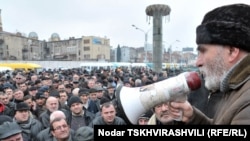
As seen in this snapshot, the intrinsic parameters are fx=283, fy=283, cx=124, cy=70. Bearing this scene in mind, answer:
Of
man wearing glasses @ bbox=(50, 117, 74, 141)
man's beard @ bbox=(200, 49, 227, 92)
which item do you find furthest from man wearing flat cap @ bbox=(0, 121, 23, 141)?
man's beard @ bbox=(200, 49, 227, 92)

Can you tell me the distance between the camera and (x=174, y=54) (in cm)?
10744

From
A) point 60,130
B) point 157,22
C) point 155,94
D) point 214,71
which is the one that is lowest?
point 60,130

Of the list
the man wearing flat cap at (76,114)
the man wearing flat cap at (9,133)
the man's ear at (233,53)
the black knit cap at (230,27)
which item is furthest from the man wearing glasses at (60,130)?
the man's ear at (233,53)

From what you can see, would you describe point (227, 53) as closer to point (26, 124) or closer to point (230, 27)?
point (230, 27)

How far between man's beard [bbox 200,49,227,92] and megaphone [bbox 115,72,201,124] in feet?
0.56

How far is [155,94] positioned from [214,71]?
1.43ft

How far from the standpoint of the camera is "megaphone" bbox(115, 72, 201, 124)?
1867 millimetres

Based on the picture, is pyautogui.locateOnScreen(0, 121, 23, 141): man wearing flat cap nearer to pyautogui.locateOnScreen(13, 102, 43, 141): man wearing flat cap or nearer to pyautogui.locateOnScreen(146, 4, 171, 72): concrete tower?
pyautogui.locateOnScreen(13, 102, 43, 141): man wearing flat cap

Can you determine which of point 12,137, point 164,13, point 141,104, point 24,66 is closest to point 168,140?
point 141,104

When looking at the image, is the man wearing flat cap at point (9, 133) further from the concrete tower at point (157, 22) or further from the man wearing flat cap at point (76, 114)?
the concrete tower at point (157, 22)

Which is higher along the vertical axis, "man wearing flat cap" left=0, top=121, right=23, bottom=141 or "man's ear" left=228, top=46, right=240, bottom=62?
"man's ear" left=228, top=46, right=240, bottom=62

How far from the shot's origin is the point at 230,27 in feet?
5.10

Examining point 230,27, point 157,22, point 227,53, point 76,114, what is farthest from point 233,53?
point 157,22

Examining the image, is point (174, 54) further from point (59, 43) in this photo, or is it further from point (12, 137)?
point (12, 137)
